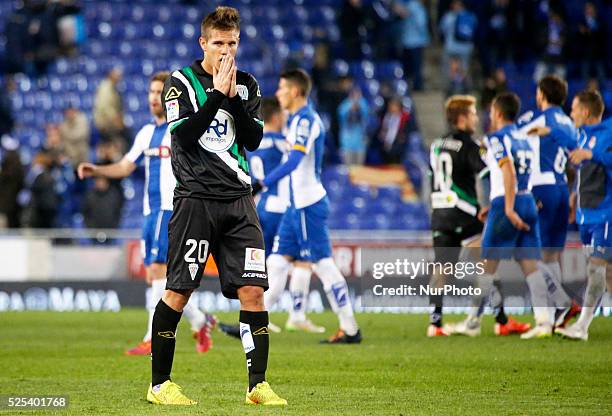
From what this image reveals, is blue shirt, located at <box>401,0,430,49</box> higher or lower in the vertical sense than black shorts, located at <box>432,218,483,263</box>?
higher

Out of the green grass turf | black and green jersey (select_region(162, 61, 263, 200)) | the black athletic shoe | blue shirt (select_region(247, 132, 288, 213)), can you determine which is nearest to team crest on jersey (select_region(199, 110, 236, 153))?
black and green jersey (select_region(162, 61, 263, 200))

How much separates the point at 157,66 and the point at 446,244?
13.6 meters

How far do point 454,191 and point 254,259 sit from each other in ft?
19.0

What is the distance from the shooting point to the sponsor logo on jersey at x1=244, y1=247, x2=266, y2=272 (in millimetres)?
7480

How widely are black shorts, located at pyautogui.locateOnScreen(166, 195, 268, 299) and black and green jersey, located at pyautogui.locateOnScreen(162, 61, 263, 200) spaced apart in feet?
0.29

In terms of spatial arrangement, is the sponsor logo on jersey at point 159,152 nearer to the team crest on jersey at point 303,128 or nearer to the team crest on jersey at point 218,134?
the team crest on jersey at point 303,128

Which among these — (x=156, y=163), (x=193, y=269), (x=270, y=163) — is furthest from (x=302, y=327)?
(x=193, y=269)

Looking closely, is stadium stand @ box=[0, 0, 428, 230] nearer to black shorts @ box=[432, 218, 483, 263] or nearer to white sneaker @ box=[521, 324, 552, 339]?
black shorts @ box=[432, 218, 483, 263]

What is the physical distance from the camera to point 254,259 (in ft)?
24.6

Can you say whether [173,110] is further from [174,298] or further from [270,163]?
[270,163]

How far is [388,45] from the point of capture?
25750 millimetres

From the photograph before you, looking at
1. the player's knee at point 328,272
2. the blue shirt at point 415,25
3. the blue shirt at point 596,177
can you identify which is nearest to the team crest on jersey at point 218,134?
the player's knee at point 328,272

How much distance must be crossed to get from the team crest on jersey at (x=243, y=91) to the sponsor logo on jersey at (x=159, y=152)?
13.0 feet

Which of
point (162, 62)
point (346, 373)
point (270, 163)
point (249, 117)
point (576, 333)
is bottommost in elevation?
point (576, 333)
